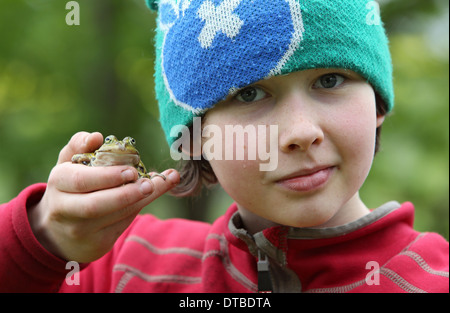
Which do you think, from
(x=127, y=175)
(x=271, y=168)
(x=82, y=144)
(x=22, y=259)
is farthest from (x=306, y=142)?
(x=22, y=259)

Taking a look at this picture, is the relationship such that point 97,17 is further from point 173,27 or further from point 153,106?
point 173,27

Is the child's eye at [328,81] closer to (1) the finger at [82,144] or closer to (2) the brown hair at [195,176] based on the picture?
(2) the brown hair at [195,176]

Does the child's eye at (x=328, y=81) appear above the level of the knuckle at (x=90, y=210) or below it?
above

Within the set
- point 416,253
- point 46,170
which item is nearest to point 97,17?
Answer: point 46,170

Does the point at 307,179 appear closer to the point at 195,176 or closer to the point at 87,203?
the point at 87,203

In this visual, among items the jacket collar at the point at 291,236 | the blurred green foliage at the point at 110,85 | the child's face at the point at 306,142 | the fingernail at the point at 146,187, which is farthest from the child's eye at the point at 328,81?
the blurred green foliage at the point at 110,85

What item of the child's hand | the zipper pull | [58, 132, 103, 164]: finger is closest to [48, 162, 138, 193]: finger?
the child's hand
